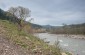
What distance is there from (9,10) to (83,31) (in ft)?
185

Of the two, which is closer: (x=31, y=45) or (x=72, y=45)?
(x=31, y=45)

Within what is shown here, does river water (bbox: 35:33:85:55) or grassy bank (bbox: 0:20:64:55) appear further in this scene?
river water (bbox: 35:33:85:55)

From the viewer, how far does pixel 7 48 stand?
23.9ft

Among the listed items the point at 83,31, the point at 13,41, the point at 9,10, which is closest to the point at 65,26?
the point at 83,31

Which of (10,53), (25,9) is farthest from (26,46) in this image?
(25,9)

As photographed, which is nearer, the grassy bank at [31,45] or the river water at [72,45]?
the grassy bank at [31,45]

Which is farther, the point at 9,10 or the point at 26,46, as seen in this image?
the point at 9,10

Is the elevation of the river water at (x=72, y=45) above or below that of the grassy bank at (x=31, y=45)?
below

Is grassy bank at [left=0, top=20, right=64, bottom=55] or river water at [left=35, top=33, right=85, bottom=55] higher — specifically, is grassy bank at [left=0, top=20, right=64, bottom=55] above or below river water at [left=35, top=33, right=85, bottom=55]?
above

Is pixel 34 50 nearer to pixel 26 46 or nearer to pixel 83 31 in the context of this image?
pixel 26 46

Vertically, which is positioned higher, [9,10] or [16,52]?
[9,10]

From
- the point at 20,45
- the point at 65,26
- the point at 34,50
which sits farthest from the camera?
the point at 65,26

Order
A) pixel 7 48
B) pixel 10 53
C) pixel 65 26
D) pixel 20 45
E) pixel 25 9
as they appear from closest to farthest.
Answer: pixel 10 53 → pixel 7 48 → pixel 20 45 → pixel 25 9 → pixel 65 26

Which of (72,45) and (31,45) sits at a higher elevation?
(31,45)
